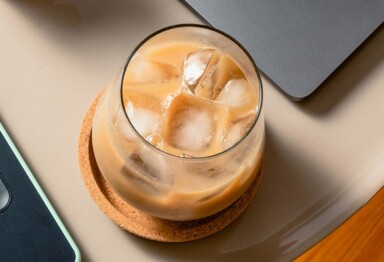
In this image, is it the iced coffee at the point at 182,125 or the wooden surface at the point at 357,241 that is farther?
the wooden surface at the point at 357,241

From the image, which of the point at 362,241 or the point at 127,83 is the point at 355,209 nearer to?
the point at 127,83

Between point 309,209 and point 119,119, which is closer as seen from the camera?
point 119,119

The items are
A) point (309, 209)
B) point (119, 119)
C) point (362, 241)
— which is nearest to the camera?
point (119, 119)

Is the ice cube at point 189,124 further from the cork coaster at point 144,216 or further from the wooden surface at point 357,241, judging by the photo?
the wooden surface at point 357,241

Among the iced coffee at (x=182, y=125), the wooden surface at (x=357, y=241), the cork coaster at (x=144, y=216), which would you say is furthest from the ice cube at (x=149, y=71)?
the wooden surface at (x=357, y=241)

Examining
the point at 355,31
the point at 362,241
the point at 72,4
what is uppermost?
the point at 355,31

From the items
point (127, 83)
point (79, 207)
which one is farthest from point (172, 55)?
point (79, 207)

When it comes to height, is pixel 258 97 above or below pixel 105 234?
above
